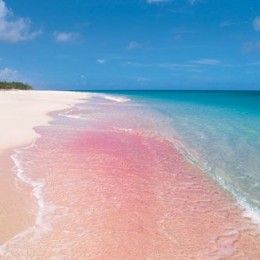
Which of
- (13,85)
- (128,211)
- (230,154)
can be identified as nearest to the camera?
(128,211)

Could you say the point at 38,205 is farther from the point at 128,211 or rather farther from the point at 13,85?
the point at 13,85

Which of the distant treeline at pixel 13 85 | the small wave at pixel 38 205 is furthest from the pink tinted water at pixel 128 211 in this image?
the distant treeline at pixel 13 85

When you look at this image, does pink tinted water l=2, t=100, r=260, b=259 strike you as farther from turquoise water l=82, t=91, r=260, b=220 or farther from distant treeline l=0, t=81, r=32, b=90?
distant treeline l=0, t=81, r=32, b=90

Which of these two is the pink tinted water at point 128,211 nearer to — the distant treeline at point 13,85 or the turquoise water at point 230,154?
the turquoise water at point 230,154

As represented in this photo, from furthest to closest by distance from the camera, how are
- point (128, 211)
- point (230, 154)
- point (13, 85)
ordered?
point (13, 85), point (230, 154), point (128, 211)

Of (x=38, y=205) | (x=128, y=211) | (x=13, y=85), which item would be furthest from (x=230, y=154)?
(x=13, y=85)

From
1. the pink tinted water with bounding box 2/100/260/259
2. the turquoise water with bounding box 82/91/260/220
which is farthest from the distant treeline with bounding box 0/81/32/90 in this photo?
the pink tinted water with bounding box 2/100/260/259

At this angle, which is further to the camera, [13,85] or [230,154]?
[13,85]

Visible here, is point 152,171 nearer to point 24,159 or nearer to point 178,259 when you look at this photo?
point 24,159
